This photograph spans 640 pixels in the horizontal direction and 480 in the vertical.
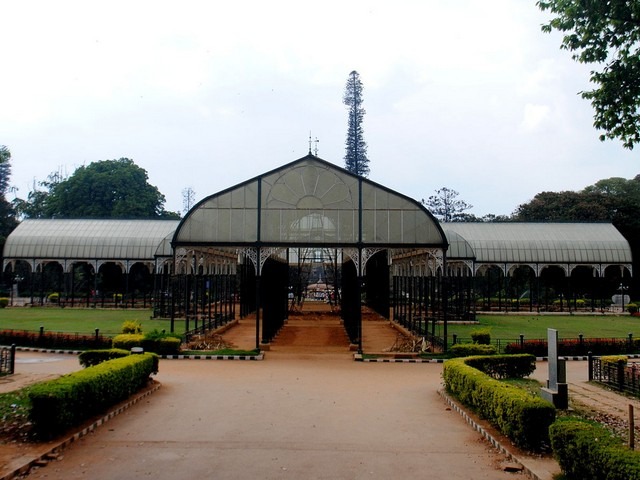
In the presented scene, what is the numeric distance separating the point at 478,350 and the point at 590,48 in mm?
11132

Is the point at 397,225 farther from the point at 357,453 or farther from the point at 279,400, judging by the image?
the point at 357,453

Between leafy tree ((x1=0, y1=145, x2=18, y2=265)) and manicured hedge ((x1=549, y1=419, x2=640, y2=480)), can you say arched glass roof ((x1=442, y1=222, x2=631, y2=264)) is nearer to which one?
manicured hedge ((x1=549, y1=419, x2=640, y2=480))

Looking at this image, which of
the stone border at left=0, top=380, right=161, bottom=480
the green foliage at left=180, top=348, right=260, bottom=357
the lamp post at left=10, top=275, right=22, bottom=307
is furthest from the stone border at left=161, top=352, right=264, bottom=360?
the lamp post at left=10, top=275, right=22, bottom=307

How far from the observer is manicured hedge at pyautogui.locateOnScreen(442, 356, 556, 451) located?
938cm

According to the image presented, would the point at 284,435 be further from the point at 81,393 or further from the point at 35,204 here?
the point at 35,204

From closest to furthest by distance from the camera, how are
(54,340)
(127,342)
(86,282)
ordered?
(127,342)
(54,340)
(86,282)

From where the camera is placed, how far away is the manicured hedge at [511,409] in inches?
369

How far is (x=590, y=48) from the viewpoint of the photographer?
1221 cm

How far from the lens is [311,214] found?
22734 mm

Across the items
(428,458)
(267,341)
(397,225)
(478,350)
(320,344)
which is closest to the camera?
(428,458)

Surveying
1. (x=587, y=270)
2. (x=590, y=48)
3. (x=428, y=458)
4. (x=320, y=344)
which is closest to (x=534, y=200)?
(x=587, y=270)

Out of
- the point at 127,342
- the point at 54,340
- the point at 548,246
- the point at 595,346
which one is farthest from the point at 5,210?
the point at 595,346

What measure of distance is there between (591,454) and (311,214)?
16.5 meters

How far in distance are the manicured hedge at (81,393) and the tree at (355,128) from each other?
54814 millimetres
